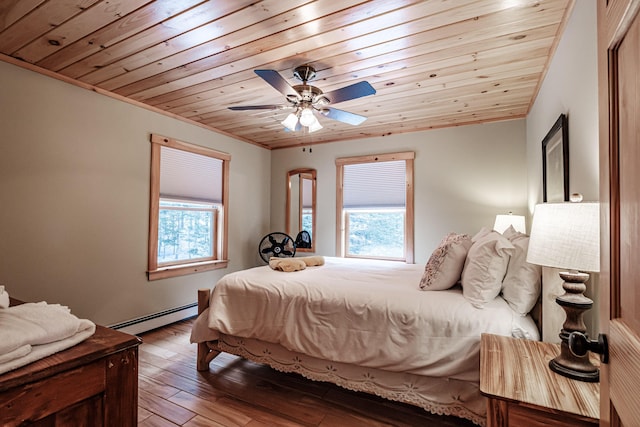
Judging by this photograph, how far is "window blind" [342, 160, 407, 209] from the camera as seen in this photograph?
14.0 feet

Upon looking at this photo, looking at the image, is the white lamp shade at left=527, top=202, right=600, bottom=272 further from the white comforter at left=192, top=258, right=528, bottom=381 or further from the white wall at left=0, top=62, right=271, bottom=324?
the white wall at left=0, top=62, right=271, bottom=324

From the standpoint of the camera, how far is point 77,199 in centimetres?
281

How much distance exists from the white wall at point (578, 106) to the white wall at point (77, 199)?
353 cm

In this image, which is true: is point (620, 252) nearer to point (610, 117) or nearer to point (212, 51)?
point (610, 117)

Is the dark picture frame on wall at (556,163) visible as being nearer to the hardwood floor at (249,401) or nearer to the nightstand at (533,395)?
the nightstand at (533,395)

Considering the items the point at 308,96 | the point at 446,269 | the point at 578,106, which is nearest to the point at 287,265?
the point at 446,269

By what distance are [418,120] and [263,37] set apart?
2304mm

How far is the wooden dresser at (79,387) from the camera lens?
0.70 m

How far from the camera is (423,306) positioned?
185 centimetres

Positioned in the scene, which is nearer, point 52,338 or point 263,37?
point 52,338

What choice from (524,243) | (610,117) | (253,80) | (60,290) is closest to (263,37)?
(253,80)

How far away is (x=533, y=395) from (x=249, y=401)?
1.72 metres

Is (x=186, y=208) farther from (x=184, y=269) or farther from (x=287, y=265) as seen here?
(x=287, y=265)

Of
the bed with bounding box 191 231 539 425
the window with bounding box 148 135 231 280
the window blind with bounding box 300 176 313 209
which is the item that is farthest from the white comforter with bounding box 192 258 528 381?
the window blind with bounding box 300 176 313 209
